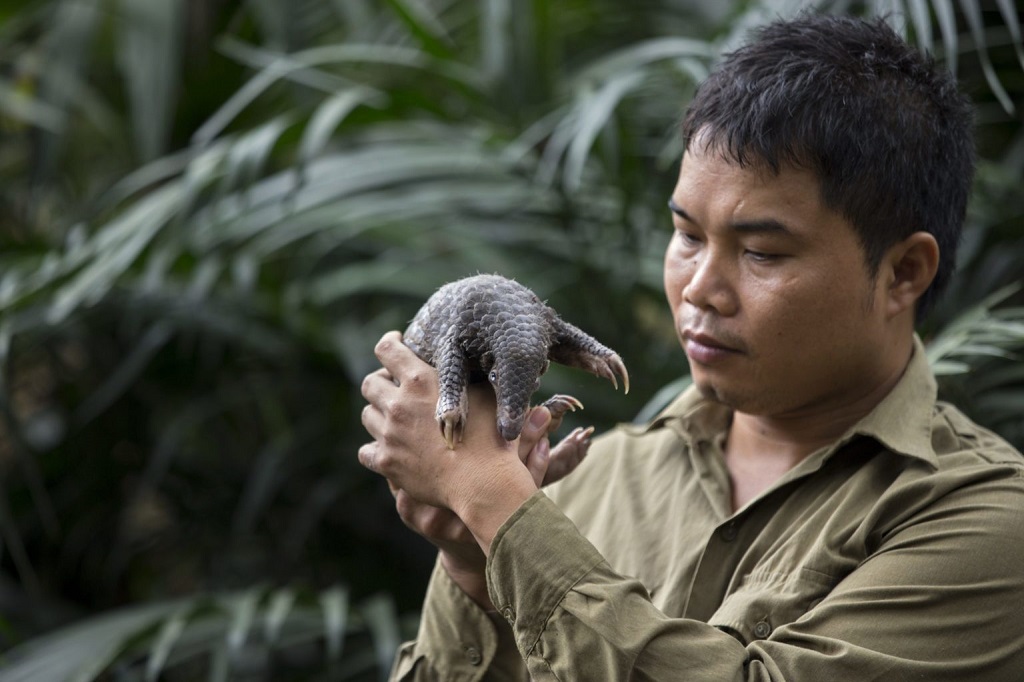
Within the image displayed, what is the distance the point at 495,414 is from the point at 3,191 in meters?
2.55

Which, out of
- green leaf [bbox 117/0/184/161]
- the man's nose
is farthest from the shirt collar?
green leaf [bbox 117/0/184/161]

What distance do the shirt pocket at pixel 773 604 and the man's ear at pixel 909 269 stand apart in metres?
0.38

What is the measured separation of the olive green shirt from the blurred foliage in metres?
0.40

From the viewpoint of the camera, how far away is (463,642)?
1.52m

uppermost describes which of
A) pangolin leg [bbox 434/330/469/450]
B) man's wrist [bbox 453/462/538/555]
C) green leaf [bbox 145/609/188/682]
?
pangolin leg [bbox 434/330/469/450]

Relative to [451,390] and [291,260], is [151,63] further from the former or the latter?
[451,390]

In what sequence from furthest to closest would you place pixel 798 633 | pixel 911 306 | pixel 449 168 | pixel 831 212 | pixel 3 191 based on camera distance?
1. pixel 3 191
2. pixel 449 168
3. pixel 911 306
4. pixel 831 212
5. pixel 798 633

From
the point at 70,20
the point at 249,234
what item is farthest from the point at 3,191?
the point at 249,234

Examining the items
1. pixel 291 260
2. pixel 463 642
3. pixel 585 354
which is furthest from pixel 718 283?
pixel 291 260

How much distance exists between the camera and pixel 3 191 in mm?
3385

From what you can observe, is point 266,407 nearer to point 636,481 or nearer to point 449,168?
point 449,168

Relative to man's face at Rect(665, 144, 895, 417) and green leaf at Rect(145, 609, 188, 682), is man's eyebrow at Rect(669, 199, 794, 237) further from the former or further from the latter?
green leaf at Rect(145, 609, 188, 682)

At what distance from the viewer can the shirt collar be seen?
1428mm

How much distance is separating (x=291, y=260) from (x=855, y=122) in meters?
1.75
